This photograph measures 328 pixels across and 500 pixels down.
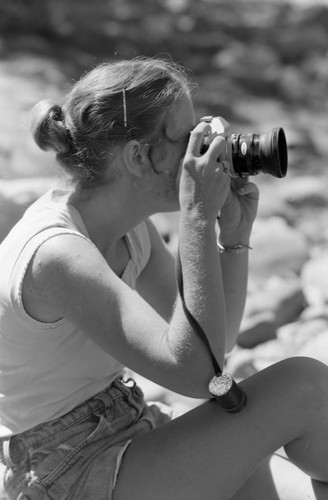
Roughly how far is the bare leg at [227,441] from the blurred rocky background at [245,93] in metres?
0.90

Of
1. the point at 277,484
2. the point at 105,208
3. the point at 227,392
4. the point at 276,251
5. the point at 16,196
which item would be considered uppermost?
the point at 105,208

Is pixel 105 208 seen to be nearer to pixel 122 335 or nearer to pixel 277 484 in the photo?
pixel 122 335

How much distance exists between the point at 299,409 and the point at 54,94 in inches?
140

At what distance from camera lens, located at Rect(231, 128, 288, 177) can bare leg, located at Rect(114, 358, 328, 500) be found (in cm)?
46

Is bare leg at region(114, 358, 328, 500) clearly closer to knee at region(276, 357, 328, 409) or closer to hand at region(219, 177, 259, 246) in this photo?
knee at region(276, 357, 328, 409)

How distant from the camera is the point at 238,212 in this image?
87.1 inches

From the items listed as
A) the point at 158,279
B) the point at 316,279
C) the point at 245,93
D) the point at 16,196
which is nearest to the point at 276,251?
the point at 316,279

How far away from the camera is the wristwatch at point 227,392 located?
1.76 meters

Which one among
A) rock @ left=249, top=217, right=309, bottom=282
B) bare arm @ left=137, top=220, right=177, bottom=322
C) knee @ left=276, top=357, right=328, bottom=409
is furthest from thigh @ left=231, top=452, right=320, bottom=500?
rock @ left=249, top=217, right=309, bottom=282

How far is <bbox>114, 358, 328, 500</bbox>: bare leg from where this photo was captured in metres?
1.83

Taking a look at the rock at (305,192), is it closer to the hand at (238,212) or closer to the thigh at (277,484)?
the hand at (238,212)

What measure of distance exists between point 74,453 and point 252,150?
0.79 meters

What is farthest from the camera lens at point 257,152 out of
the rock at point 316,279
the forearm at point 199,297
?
the rock at point 316,279

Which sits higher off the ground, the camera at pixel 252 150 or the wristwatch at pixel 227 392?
the camera at pixel 252 150
